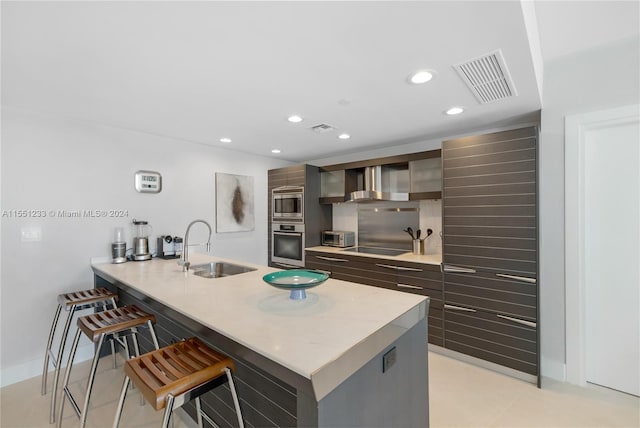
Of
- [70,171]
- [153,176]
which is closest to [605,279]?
[153,176]

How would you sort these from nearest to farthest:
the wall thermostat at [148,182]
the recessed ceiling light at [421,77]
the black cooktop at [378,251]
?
the recessed ceiling light at [421,77] → the wall thermostat at [148,182] → the black cooktop at [378,251]

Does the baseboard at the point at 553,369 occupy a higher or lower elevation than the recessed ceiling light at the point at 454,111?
lower

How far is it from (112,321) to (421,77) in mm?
2541

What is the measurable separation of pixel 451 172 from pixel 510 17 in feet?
5.26

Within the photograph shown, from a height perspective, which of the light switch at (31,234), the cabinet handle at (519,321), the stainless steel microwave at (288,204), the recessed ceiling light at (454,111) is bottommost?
the cabinet handle at (519,321)

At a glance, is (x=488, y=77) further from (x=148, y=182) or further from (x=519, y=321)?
(x=148, y=182)

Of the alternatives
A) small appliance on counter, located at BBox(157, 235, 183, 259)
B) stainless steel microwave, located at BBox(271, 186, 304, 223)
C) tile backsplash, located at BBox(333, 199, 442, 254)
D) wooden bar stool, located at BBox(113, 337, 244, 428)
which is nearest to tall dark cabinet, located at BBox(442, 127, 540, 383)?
tile backsplash, located at BBox(333, 199, 442, 254)

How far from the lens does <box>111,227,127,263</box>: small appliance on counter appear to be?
2.77m

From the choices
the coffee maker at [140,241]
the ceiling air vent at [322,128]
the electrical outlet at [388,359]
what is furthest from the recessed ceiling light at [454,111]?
the coffee maker at [140,241]

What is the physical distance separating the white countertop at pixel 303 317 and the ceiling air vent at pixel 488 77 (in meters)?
1.42

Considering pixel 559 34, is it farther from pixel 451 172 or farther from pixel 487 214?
pixel 487 214

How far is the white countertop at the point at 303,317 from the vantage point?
0.98m

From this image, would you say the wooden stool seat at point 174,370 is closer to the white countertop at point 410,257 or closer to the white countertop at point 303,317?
the white countertop at point 303,317

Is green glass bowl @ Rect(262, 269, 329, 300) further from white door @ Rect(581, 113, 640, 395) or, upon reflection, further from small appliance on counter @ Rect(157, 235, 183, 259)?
white door @ Rect(581, 113, 640, 395)
